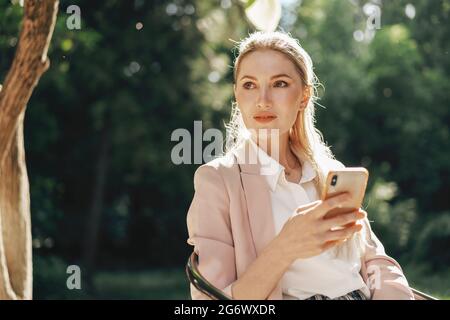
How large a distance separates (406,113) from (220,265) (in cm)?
1639

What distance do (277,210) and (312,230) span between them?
29 cm

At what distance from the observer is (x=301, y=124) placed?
1983mm

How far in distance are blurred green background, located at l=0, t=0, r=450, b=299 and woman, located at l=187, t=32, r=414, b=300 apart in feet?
27.2

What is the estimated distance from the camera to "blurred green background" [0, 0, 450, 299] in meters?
12.9

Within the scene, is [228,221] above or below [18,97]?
below

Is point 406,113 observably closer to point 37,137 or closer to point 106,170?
point 106,170

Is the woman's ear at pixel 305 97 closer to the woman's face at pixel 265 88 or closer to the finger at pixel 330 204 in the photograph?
the woman's face at pixel 265 88

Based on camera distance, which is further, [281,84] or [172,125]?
[172,125]

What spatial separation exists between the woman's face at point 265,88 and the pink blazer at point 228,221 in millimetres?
135

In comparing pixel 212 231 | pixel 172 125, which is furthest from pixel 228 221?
pixel 172 125

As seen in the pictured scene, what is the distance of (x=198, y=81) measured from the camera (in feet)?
44.2

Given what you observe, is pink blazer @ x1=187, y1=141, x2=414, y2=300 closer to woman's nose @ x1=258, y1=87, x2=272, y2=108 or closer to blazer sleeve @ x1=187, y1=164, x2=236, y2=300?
blazer sleeve @ x1=187, y1=164, x2=236, y2=300

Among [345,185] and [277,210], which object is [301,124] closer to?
[277,210]
